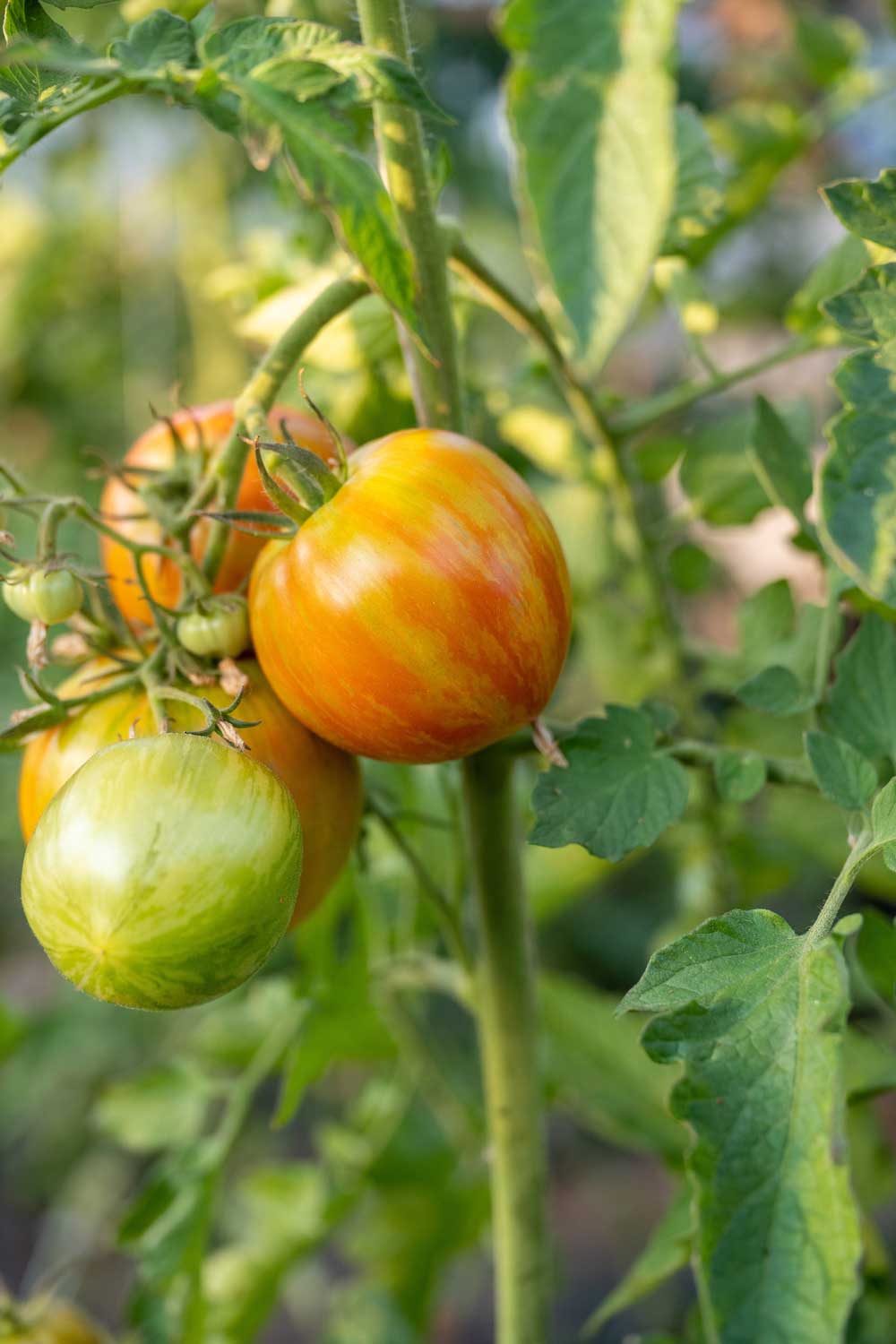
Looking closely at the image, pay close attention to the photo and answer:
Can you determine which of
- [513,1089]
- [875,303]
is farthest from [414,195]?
[513,1089]

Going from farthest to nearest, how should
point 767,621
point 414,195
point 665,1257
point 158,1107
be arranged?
point 158,1107, point 767,621, point 665,1257, point 414,195

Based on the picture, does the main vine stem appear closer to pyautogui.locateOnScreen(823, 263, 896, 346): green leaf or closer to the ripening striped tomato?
the ripening striped tomato

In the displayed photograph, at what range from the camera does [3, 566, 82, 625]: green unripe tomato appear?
17.8 inches

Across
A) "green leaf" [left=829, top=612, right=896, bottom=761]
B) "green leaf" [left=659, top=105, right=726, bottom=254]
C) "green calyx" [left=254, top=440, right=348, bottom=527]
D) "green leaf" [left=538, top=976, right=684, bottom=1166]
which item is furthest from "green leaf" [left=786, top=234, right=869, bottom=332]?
"green leaf" [left=538, top=976, right=684, bottom=1166]

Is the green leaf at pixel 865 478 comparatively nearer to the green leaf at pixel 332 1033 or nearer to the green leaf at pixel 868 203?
the green leaf at pixel 868 203

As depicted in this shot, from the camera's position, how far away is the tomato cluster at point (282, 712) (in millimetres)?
382

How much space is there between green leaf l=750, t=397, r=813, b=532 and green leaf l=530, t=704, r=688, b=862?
0.13 metres

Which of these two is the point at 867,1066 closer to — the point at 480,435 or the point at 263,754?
the point at 263,754

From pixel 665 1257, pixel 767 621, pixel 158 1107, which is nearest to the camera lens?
pixel 665 1257

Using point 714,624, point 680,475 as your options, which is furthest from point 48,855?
point 714,624

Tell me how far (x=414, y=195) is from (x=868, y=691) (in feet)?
0.88

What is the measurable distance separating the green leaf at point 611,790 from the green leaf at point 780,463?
0.13 metres

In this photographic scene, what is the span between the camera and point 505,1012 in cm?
57

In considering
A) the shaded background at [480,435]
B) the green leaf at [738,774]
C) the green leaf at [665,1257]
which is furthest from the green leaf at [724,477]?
the green leaf at [665,1257]
